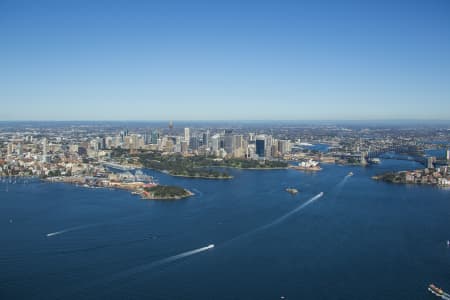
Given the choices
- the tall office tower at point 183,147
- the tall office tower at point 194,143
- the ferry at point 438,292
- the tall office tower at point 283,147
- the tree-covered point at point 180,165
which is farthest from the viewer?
the tall office tower at point 194,143

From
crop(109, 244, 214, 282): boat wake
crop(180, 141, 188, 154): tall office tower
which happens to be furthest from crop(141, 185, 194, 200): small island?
crop(180, 141, 188, 154): tall office tower

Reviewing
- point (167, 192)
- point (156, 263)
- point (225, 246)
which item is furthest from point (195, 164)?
point (156, 263)

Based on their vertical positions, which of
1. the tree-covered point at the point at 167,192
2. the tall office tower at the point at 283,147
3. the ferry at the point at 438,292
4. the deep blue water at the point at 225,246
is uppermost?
the tall office tower at the point at 283,147

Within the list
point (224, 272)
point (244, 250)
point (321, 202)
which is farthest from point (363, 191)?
point (224, 272)

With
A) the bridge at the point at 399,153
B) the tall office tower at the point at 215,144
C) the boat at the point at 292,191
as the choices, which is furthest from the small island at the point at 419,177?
the tall office tower at the point at 215,144

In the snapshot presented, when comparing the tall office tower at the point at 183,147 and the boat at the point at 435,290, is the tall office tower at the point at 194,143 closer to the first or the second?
the tall office tower at the point at 183,147

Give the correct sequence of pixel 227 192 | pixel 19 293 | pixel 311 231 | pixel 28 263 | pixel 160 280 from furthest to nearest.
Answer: pixel 227 192 < pixel 311 231 < pixel 28 263 < pixel 160 280 < pixel 19 293

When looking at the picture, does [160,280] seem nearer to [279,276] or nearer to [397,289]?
[279,276]
